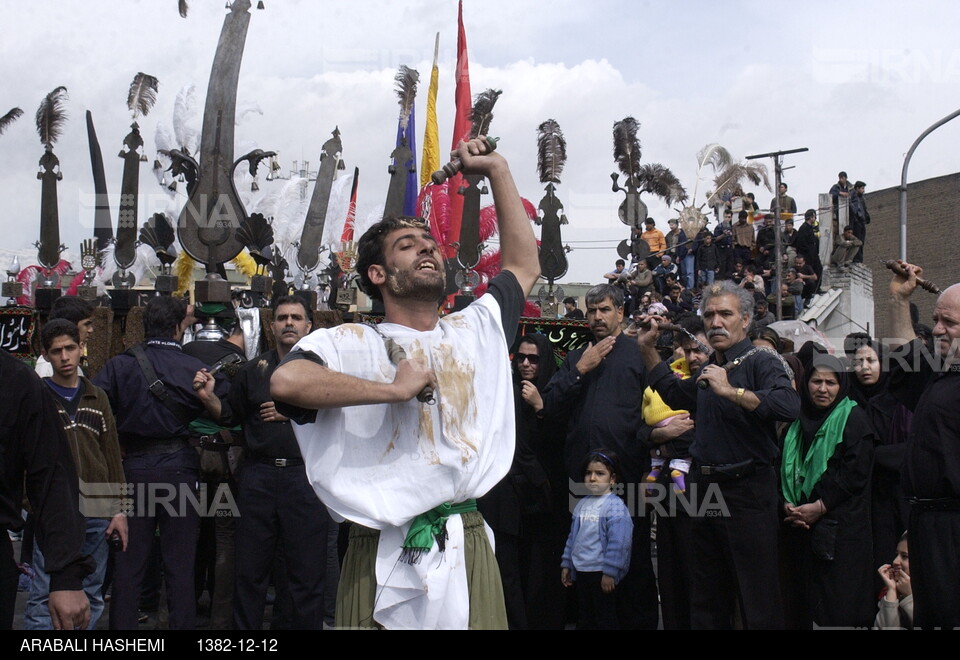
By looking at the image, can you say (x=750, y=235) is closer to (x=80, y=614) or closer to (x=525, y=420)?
(x=525, y=420)

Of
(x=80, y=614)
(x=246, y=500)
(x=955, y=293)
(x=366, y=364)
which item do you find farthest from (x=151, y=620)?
(x=955, y=293)

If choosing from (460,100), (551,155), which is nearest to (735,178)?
(460,100)

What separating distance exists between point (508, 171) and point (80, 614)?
1.96m

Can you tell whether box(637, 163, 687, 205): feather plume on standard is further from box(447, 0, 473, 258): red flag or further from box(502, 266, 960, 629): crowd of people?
box(502, 266, 960, 629): crowd of people

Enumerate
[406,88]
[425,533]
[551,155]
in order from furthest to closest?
1. [406,88]
2. [551,155]
3. [425,533]

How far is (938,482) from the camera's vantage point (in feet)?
14.0

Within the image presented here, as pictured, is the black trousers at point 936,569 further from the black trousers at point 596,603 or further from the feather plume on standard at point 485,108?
the feather plume on standard at point 485,108

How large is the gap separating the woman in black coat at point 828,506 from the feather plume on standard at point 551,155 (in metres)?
4.54

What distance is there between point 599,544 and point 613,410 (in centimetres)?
83

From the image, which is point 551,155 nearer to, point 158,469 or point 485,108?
point 485,108

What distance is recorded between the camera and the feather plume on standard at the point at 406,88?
1731 cm

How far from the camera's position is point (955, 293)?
4426 mm

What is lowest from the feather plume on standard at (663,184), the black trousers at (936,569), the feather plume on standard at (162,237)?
the black trousers at (936,569)

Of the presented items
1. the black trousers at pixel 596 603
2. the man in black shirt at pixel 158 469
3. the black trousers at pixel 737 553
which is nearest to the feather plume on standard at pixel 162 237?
the man in black shirt at pixel 158 469
